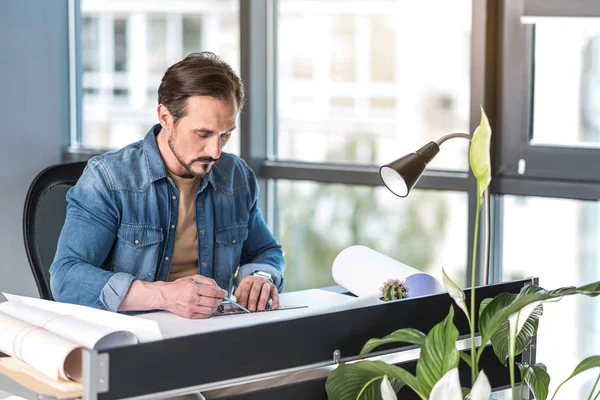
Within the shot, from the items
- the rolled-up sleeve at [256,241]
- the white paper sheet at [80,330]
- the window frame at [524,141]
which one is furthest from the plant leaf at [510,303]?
the window frame at [524,141]

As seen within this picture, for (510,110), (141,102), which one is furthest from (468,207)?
(141,102)

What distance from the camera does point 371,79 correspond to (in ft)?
10.7

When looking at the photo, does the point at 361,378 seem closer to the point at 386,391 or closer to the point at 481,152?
the point at 386,391

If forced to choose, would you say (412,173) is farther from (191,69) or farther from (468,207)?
(468,207)

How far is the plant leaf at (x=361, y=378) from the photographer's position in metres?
1.62

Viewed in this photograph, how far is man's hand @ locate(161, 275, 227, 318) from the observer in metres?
1.88

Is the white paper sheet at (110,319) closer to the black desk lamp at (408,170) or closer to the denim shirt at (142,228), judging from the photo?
the denim shirt at (142,228)

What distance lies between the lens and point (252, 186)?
2547 mm

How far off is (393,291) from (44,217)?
1.09 meters

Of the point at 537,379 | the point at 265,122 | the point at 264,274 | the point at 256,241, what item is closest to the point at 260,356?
the point at 537,379

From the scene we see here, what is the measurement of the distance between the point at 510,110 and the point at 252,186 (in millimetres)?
859

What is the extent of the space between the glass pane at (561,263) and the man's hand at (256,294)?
1.09 metres

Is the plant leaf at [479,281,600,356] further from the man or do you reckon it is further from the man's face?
the man's face

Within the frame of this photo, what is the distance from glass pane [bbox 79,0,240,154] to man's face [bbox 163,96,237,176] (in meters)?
1.31
